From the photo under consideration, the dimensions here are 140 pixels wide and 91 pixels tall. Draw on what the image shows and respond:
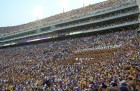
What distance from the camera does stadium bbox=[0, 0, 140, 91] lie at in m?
25.5

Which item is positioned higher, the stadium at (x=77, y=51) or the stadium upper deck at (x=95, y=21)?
the stadium upper deck at (x=95, y=21)

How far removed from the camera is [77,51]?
138 ft

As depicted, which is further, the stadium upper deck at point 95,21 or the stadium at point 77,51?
the stadium upper deck at point 95,21

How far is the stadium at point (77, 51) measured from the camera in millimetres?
25516

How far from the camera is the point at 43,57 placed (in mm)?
45250

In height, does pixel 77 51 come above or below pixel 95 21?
below

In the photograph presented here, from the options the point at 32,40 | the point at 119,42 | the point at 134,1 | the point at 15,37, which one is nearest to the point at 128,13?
the point at 134,1

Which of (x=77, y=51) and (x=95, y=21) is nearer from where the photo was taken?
(x=77, y=51)

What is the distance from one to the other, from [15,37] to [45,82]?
50949 millimetres

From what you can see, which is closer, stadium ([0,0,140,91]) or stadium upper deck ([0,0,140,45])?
stadium ([0,0,140,91])

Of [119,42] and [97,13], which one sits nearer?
[119,42]

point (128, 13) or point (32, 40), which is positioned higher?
point (128, 13)

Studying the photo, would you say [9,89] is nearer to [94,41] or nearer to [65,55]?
[65,55]

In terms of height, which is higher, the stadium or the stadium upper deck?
the stadium upper deck
